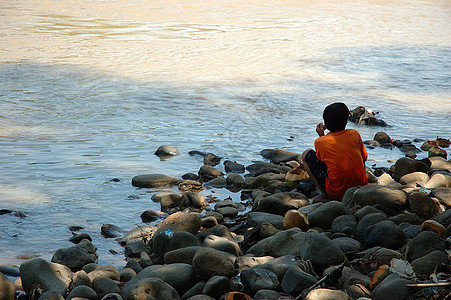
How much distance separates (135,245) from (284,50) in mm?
10291

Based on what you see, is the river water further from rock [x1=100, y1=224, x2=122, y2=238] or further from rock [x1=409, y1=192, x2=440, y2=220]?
rock [x1=409, y1=192, x2=440, y2=220]

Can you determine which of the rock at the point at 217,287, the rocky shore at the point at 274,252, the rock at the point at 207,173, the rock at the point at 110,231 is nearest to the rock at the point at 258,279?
the rocky shore at the point at 274,252

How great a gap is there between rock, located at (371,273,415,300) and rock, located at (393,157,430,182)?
2703mm

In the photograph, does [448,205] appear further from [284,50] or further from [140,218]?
[284,50]

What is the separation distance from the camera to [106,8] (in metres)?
19.8

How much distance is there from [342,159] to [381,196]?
0.62 m

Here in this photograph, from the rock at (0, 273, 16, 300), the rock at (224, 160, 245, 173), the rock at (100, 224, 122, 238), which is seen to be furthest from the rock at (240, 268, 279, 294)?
the rock at (224, 160, 245, 173)

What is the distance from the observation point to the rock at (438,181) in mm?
4946

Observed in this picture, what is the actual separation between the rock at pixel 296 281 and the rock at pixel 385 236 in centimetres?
67

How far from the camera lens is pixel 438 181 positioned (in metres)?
4.98

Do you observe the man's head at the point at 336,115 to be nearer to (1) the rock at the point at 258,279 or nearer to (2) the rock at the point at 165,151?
(1) the rock at the point at 258,279

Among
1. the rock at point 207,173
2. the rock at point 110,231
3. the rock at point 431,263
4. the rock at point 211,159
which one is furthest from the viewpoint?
the rock at point 211,159

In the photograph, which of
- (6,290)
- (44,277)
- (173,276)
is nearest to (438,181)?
(173,276)

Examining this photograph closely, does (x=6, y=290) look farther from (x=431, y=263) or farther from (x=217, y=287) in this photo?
(x=431, y=263)
